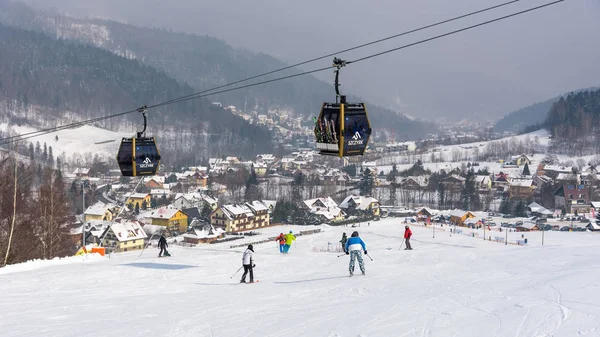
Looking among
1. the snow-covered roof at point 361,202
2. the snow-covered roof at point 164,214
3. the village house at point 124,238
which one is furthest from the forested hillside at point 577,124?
the village house at point 124,238

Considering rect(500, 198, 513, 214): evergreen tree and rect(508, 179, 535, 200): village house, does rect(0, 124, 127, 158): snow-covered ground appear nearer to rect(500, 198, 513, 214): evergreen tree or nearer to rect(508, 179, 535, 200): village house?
rect(508, 179, 535, 200): village house

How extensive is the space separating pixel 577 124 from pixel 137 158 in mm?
141155

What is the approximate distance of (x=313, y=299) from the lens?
8.94 metres

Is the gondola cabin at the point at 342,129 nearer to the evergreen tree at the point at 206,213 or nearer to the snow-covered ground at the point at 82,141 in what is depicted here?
the evergreen tree at the point at 206,213

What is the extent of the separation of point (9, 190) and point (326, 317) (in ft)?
76.7

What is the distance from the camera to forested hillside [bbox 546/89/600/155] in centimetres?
12788

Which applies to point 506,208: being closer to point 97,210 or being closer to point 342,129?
point 97,210

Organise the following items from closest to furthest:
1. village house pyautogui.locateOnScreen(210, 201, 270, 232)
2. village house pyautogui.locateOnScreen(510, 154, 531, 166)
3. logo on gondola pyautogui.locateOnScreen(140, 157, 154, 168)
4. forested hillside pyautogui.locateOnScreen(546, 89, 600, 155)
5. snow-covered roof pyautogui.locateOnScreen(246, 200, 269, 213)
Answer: logo on gondola pyautogui.locateOnScreen(140, 157, 154, 168) < village house pyautogui.locateOnScreen(210, 201, 270, 232) < snow-covered roof pyautogui.locateOnScreen(246, 200, 269, 213) < village house pyautogui.locateOnScreen(510, 154, 531, 166) < forested hillside pyautogui.locateOnScreen(546, 89, 600, 155)

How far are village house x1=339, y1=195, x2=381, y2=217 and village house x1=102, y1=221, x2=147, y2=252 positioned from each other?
27929 mm

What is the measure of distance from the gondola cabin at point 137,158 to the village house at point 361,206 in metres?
47.5

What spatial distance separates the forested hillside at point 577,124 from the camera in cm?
12788

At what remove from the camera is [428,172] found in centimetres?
9788

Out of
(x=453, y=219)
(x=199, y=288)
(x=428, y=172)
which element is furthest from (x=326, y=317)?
(x=428, y=172)

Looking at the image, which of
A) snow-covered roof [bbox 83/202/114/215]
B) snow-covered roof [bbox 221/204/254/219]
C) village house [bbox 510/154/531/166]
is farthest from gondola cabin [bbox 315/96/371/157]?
village house [bbox 510/154/531/166]
